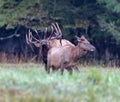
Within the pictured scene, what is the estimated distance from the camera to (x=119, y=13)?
3053cm

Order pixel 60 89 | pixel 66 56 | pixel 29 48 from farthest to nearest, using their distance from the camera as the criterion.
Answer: pixel 29 48 < pixel 66 56 < pixel 60 89

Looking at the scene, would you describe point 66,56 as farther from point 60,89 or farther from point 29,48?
point 29,48

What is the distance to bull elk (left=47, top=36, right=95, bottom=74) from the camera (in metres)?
19.6

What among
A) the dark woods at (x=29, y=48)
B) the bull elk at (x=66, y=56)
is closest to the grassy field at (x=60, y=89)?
the bull elk at (x=66, y=56)

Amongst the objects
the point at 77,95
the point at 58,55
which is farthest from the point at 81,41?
the point at 77,95

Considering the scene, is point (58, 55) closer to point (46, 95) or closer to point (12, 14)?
point (46, 95)

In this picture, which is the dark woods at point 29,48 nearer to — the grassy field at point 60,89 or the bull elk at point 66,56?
the bull elk at point 66,56

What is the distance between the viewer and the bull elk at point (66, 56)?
19578mm

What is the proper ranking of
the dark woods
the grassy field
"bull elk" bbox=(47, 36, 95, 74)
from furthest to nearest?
the dark woods < "bull elk" bbox=(47, 36, 95, 74) < the grassy field

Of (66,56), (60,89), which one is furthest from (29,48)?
(60,89)

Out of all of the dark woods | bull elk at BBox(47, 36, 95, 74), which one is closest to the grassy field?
bull elk at BBox(47, 36, 95, 74)

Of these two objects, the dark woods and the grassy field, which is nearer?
the grassy field

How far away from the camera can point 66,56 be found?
780 inches

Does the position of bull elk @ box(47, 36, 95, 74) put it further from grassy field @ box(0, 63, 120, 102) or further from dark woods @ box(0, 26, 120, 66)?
dark woods @ box(0, 26, 120, 66)
